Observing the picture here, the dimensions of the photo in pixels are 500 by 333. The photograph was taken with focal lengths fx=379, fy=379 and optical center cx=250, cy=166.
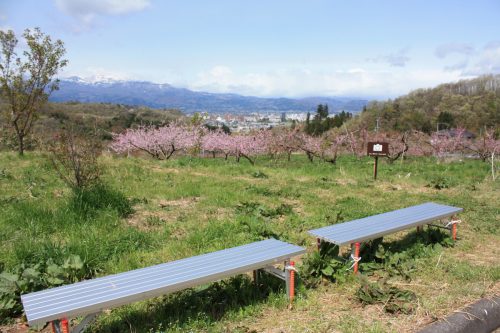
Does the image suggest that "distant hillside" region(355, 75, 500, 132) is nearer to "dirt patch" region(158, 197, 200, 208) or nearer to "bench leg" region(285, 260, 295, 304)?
"dirt patch" region(158, 197, 200, 208)

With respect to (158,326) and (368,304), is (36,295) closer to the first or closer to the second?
(158,326)

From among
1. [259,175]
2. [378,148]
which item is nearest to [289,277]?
[259,175]

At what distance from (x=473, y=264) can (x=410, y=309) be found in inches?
63.7

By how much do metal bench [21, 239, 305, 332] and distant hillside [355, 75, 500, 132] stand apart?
4085 centimetres

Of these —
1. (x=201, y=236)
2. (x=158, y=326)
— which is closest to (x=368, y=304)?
(x=158, y=326)

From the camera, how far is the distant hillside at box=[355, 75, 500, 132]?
188 ft

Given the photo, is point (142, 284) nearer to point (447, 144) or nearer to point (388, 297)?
point (388, 297)

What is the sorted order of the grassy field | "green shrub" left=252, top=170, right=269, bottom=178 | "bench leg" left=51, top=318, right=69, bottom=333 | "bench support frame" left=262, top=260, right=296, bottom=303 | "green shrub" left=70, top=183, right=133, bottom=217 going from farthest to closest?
"green shrub" left=252, top=170, right=269, bottom=178 → "green shrub" left=70, top=183, right=133, bottom=217 → "bench support frame" left=262, top=260, right=296, bottom=303 → the grassy field → "bench leg" left=51, top=318, right=69, bottom=333

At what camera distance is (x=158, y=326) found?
Result: 2.83 m

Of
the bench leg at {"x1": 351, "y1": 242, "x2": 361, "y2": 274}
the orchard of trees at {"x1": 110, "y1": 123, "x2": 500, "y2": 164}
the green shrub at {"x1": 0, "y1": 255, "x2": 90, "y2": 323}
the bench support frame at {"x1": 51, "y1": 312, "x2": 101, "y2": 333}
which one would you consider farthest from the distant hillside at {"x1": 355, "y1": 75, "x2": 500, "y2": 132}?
the bench support frame at {"x1": 51, "y1": 312, "x2": 101, "y2": 333}

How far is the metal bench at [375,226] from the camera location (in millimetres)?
3721

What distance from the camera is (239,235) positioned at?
4.73 metres

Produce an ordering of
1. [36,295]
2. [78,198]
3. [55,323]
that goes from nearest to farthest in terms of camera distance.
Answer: [55,323] → [36,295] → [78,198]

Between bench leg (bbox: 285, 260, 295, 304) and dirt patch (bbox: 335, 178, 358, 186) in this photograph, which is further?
dirt patch (bbox: 335, 178, 358, 186)
